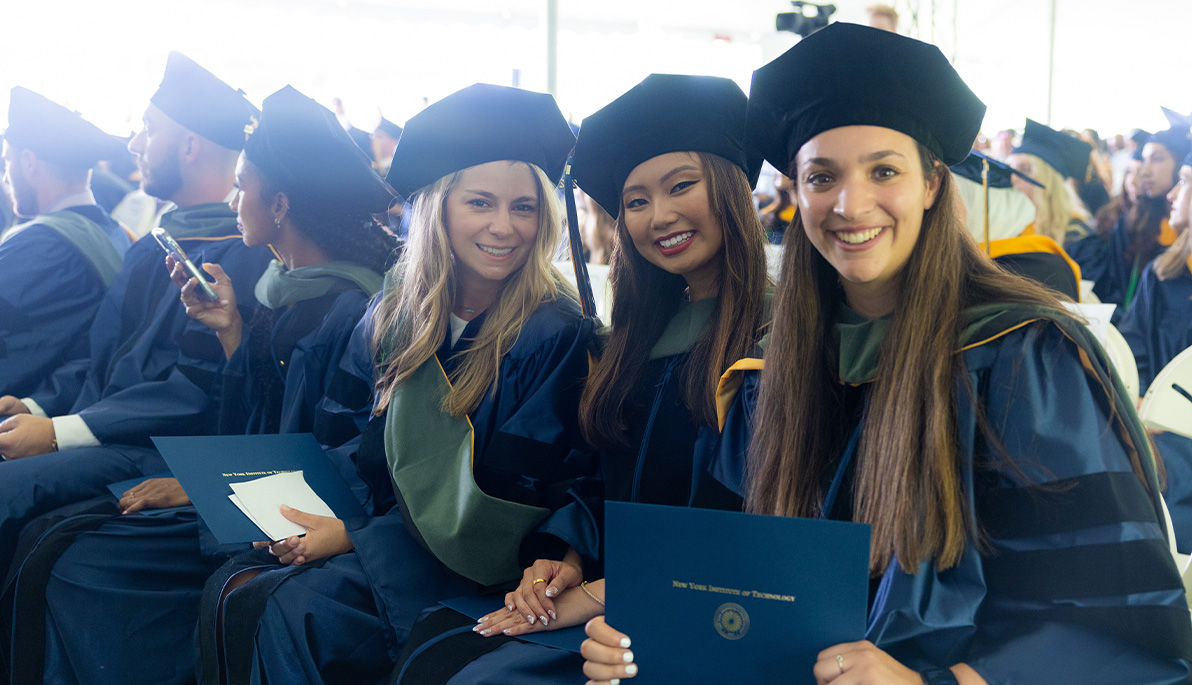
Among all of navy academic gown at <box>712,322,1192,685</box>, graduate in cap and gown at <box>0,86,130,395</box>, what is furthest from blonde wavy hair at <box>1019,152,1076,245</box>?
graduate in cap and gown at <box>0,86,130,395</box>

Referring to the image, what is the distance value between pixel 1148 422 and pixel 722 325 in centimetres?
158

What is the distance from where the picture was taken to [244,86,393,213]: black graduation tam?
294 cm

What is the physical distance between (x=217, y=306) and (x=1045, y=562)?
2755mm

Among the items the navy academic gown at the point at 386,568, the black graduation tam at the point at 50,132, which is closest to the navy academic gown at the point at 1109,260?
the navy academic gown at the point at 386,568

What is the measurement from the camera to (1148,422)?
256 centimetres

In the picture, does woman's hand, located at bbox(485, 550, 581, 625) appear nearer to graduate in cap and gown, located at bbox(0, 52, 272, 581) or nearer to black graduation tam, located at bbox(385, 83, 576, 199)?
black graduation tam, located at bbox(385, 83, 576, 199)

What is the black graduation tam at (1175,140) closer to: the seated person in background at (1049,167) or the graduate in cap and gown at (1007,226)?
the seated person in background at (1049,167)

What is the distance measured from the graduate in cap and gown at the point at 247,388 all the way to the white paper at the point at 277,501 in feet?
1.23

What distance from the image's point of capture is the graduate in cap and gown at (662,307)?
6.25 ft

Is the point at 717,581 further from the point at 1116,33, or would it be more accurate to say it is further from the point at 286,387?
the point at 1116,33

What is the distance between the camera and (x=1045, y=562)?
1.23 m

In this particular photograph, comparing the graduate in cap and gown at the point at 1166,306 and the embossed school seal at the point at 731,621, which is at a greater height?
the embossed school seal at the point at 731,621

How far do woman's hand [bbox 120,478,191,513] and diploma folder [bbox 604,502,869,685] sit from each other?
6.63ft

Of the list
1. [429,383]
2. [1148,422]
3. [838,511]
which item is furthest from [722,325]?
[1148,422]
